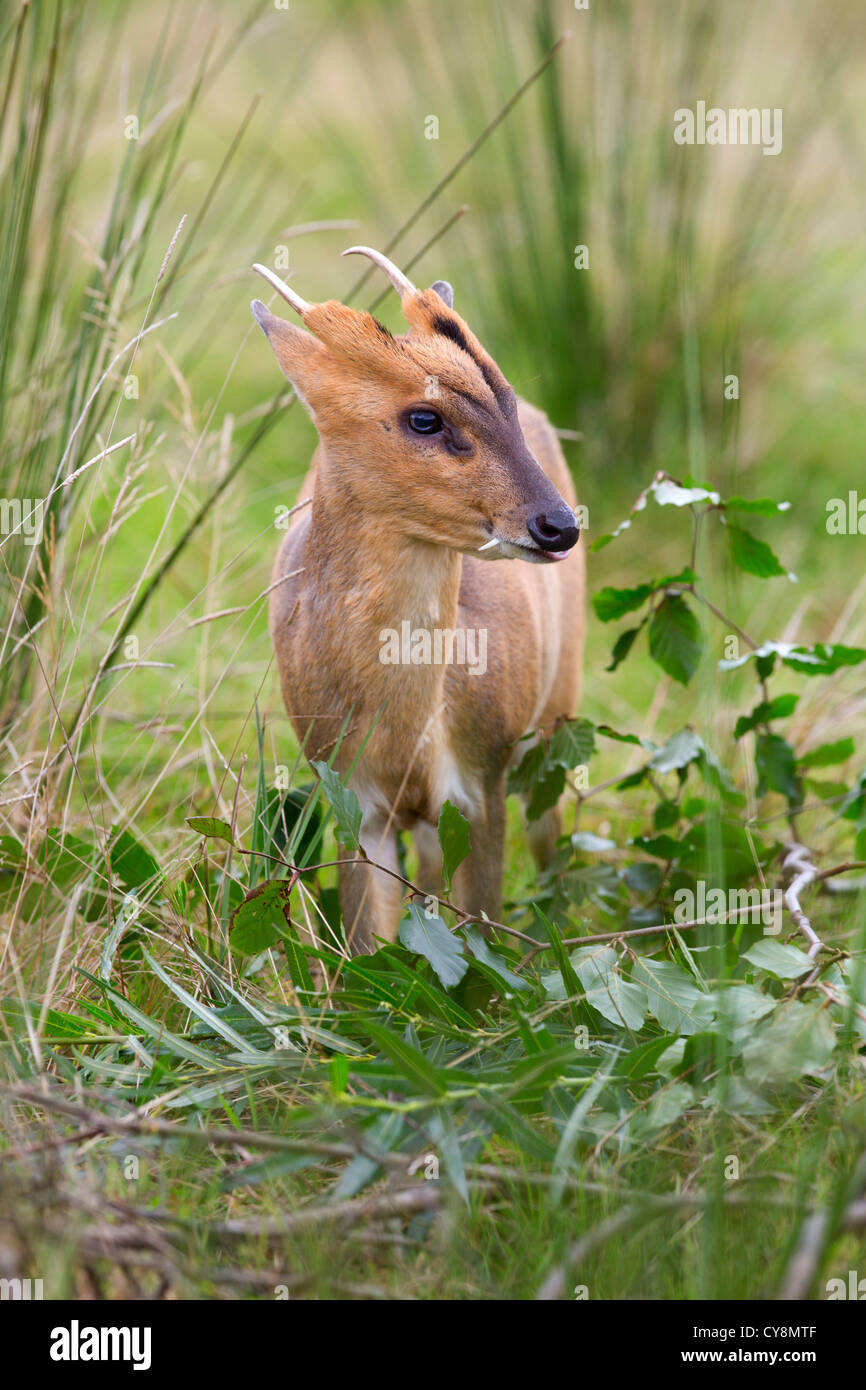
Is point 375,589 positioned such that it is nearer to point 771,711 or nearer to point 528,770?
point 528,770

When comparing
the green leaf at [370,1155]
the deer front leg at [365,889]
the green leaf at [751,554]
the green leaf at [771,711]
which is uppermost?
the green leaf at [751,554]

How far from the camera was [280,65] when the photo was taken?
31.9 ft

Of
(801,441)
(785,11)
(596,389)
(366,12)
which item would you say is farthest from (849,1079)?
(366,12)

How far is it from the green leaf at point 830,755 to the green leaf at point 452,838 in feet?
3.97

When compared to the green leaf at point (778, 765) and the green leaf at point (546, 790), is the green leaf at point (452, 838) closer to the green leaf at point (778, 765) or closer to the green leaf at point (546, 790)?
the green leaf at point (546, 790)

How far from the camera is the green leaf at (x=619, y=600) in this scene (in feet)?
11.2

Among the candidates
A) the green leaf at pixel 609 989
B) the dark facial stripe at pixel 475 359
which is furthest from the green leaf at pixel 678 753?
the dark facial stripe at pixel 475 359

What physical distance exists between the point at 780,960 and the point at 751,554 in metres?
1.14

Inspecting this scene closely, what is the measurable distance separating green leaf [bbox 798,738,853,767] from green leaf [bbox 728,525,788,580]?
1.68 ft

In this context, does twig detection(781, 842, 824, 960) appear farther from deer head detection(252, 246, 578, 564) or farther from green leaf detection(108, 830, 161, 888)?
green leaf detection(108, 830, 161, 888)

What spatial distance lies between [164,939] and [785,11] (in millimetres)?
5856

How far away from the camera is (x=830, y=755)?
365 centimetres

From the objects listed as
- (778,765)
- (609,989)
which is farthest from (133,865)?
(778,765)
